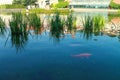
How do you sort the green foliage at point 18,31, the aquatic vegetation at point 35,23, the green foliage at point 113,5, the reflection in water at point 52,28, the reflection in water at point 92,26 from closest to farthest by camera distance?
the green foliage at point 18,31 < the reflection in water at point 52,28 < the reflection in water at point 92,26 < the aquatic vegetation at point 35,23 < the green foliage at point 113,5

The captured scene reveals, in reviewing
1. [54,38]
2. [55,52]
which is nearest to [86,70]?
[55,52]

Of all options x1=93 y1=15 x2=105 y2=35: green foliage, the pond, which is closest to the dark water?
the pond

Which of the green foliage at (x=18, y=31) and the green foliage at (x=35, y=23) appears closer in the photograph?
the green foliage at (x=18, y=31)

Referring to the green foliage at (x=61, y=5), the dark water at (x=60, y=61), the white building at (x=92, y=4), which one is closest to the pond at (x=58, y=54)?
the dark water at (x=60, y=61)

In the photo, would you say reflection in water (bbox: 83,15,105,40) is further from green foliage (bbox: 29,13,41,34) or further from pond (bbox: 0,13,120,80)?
green foliage (bbox: 29,13,41,34)

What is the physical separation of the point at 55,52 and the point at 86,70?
142cm

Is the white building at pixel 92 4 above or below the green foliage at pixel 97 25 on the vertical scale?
above

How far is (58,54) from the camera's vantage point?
5660 millimetres

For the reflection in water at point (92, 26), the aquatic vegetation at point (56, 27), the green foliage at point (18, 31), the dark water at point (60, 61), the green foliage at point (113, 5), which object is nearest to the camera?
the dark water at point (60, 61)

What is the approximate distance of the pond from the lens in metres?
4.31

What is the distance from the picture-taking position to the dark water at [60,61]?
423cm

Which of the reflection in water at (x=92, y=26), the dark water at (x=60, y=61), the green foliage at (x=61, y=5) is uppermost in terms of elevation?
the green foliage at (x=61, y=5)

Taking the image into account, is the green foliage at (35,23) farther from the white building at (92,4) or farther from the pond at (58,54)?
the white building at (92,4)

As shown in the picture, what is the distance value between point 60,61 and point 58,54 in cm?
57
